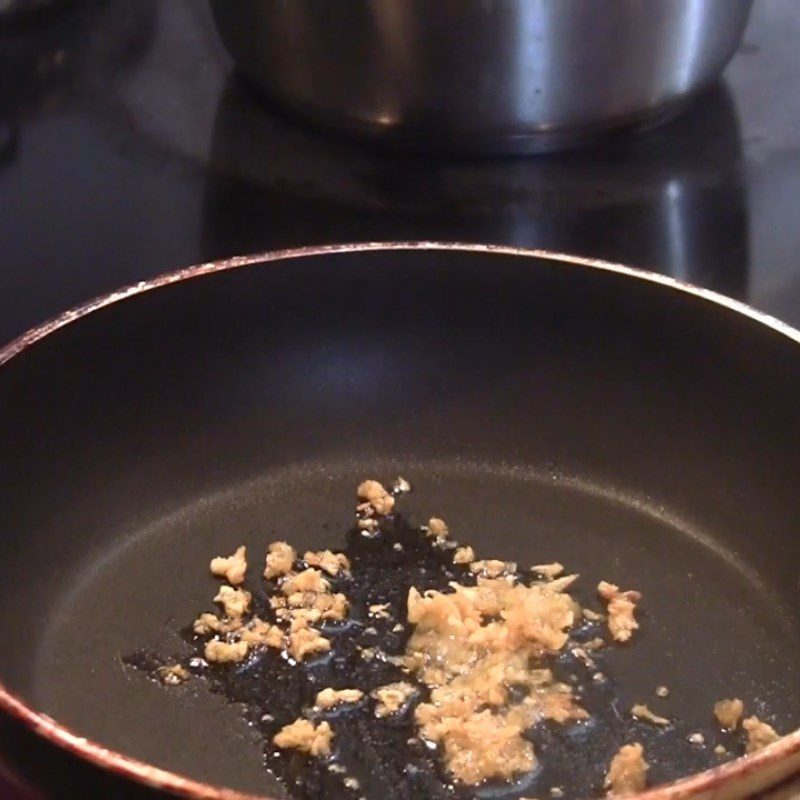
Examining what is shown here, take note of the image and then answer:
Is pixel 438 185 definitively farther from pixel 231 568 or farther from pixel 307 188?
pixel 231 568

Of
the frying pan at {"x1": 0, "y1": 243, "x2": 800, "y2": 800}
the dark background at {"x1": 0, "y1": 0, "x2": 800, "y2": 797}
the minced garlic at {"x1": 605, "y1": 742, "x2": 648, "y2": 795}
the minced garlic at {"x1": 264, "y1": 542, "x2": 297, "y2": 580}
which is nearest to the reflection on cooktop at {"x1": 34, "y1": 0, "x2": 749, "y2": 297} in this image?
the dark background at {"x1": 0, "y1": 0, "x2": 800, "y2": 797}

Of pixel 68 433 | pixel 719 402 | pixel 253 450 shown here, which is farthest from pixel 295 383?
pixel 719 402

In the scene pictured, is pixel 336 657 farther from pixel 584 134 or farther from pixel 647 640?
pixel 584 134

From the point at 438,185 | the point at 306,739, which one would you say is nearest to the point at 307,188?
the point at 438,185

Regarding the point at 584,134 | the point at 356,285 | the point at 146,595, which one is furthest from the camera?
the point at 584,134

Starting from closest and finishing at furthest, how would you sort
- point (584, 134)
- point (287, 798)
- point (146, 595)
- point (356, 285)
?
1. point (287, 798)
2. point (146, 595)
3. point (356, 285)
4. point (584, 134)

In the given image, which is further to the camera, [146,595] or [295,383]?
[295,383]
